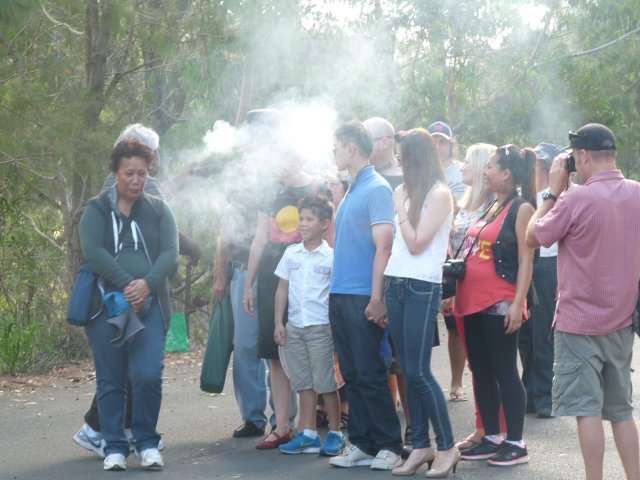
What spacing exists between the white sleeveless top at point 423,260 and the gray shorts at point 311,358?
88 cm

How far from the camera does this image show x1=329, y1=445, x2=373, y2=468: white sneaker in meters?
6.45

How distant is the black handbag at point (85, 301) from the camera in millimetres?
6488

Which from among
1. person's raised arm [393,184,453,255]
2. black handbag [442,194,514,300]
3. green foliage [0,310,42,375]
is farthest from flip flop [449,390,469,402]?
green foliage [0,310,42,375]

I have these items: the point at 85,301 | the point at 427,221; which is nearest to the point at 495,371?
the point at 427,221

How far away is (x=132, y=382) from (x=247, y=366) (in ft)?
4.09

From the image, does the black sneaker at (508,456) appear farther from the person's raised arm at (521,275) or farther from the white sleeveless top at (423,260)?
the white sleeveless top at (423,260)

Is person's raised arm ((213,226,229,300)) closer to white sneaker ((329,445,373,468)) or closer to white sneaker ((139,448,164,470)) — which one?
white sneaker ((139,448,164,470))

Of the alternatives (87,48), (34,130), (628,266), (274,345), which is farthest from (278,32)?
(628,266)

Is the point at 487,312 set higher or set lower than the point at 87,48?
lower

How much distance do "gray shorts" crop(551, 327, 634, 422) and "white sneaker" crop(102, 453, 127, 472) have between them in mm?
2506

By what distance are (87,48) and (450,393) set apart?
5096 mm

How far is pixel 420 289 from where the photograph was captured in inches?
241

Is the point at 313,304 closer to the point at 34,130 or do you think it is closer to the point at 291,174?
the point at 291,174

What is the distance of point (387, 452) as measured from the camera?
21.0 feet
